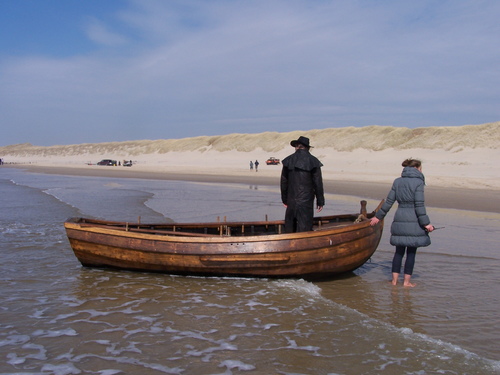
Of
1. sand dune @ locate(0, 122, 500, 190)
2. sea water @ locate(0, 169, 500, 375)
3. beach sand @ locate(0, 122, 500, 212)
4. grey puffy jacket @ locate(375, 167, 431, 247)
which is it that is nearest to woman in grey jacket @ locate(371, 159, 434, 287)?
grey puffy jacket @ locate(375, 167, 431, 247)

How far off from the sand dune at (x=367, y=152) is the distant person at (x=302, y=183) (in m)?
19.5

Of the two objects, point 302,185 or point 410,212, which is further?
point 302,185

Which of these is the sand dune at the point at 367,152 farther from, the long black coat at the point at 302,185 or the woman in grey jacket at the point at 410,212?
the long black coat at the point at 302,185

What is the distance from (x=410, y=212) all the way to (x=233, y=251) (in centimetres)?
251

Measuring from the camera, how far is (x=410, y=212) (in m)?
6.20

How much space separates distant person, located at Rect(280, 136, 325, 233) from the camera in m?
6.82

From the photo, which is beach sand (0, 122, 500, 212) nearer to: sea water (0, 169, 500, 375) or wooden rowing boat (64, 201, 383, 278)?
Answer: sea water (0, 169, 500, 375)

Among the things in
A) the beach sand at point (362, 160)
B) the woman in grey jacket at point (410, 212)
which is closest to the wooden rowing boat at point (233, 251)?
the woman in grey jacket at point (410, 212)

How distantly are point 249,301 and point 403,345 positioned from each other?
209 centimetres

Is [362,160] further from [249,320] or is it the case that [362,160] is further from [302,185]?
[249,320]

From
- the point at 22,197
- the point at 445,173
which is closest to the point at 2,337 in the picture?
the point at 22,197

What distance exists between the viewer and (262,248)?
6.66m

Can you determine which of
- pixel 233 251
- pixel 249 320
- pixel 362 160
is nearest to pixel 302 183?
pixel 233 251

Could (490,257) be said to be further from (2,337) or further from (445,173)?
(445,173)
